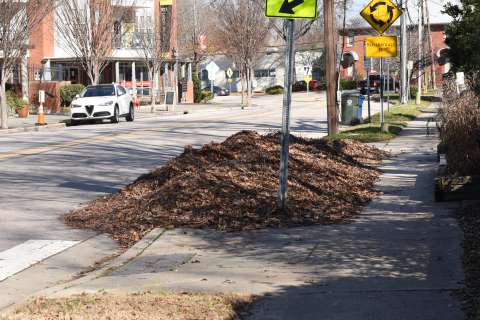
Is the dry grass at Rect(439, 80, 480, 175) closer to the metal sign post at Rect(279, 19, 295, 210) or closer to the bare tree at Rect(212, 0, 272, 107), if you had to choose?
the metal sign post at Rect(279, 19, 295, 210)

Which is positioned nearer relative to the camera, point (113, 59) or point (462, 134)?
point (462, 134)

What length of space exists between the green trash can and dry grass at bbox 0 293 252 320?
27.3 m

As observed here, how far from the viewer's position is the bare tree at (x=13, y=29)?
3033 cm

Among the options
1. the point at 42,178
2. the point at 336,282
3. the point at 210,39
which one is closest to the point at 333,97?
the point at 42,178

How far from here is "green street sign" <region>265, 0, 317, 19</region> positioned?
10383 mm

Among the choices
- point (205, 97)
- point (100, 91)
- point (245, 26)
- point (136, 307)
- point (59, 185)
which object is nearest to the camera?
point (136, 307)

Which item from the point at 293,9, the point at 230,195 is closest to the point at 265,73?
the point at 230,195

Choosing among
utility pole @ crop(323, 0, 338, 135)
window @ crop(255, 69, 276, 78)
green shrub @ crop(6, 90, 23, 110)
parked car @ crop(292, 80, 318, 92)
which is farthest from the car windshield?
window @ crop(255, 69, 276, 78)

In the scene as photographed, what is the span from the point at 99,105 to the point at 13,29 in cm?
533

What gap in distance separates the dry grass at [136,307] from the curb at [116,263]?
20.4 inches

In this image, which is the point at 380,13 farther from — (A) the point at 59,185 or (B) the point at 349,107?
(B) the point at 349,107

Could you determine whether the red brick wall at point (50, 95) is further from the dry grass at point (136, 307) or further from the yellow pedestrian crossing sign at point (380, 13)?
the dry grass at point (136, 307)

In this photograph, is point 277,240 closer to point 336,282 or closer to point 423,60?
point 336,282

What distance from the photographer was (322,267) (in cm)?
785
